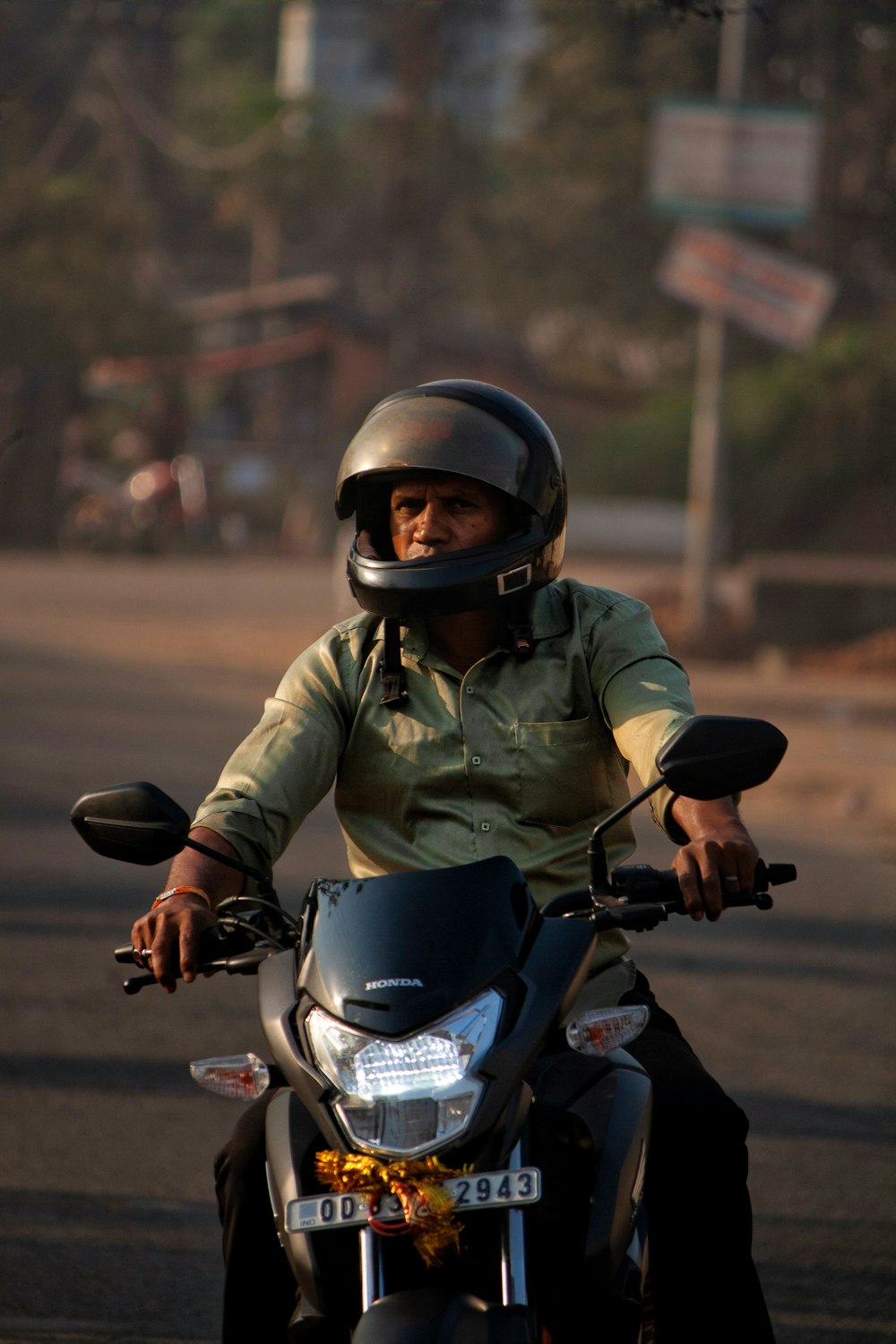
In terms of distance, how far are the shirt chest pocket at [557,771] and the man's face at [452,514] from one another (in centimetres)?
32

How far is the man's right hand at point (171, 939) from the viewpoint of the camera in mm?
2557

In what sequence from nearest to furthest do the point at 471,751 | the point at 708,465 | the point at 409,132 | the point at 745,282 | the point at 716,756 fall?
1. the point at 716,756
2. the point at 471,751
3. the point at 745,282
4. the point at 708,465
5. the point at 409,132

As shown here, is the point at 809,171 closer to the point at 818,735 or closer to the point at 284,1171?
the point at 818,735

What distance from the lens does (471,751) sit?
2.88m

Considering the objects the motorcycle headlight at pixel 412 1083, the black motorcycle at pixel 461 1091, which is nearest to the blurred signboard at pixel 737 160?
the black motorcycle at pixel 461 1091

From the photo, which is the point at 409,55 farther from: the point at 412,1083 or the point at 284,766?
the point at 412,1083

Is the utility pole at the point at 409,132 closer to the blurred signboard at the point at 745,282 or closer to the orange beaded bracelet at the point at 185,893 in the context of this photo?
the blurred signboard at the point at 745,282

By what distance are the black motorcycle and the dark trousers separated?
149mm

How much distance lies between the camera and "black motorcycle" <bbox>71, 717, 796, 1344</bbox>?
216cm

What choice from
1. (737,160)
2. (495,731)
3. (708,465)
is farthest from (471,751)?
(708,465)

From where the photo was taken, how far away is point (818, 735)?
13.1 m

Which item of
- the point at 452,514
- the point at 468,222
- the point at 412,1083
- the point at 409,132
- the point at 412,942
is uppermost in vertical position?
the point at 452,514

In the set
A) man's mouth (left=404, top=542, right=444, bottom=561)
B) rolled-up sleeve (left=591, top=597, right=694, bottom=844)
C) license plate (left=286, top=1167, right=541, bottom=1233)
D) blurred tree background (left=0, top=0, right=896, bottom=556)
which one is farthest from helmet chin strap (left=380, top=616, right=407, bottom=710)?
blurred tree background (left=0, top=0, right=896, bottom=556)

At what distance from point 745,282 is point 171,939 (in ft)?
46.6
